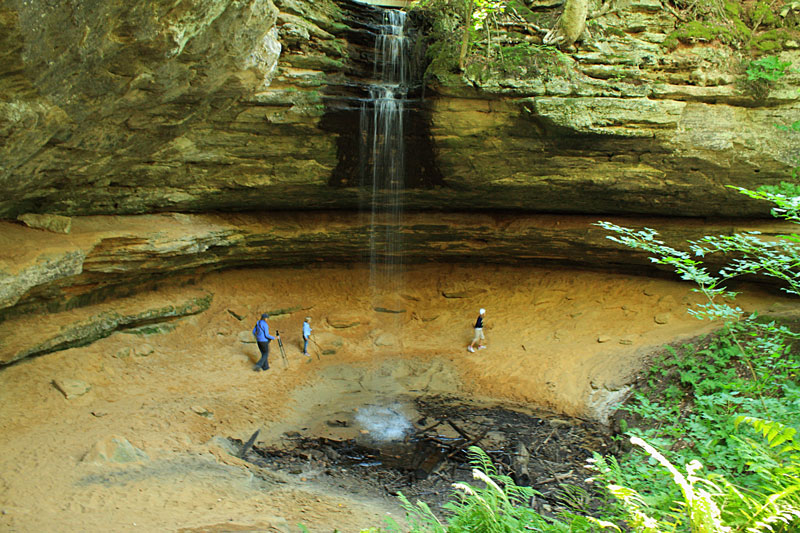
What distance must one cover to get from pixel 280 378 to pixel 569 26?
9.79m

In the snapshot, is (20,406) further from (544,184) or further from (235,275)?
(544,184)

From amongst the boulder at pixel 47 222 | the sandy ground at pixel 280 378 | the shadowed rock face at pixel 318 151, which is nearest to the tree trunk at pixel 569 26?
the shadowed rock face at pixel 318 151

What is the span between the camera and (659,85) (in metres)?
10.1

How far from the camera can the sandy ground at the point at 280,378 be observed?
6254 millimetres

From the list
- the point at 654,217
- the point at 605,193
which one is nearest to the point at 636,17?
the point at 605,193

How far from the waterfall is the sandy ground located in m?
2.43

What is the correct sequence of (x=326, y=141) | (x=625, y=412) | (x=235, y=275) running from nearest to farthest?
(x=625, y=412) < (x=326, y=141) < (x=235, y=275)

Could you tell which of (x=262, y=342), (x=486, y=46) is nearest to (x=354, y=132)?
Answer: (x=486, y=46)

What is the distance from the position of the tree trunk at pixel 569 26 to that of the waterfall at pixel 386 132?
339 centimetres

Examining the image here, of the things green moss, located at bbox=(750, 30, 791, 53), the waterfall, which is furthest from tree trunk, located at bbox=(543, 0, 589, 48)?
green moss, located at bbox=(750, 30, 791, 53)

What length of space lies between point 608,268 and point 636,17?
21.1ft

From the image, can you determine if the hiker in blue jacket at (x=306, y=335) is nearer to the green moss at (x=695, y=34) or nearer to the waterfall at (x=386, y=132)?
the waterfall at (x=386, y=132)

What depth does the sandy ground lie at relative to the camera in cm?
625

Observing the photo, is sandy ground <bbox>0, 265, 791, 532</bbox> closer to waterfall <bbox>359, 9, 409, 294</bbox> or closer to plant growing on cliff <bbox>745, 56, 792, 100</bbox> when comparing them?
waterfall <bbox>359, 9, 409, 294</bbox>
